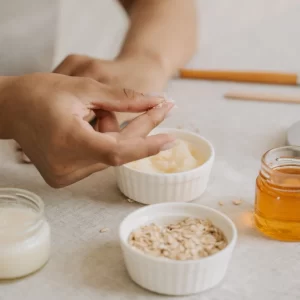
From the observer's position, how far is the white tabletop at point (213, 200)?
2.20ft

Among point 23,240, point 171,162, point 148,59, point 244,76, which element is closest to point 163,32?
point 148,59

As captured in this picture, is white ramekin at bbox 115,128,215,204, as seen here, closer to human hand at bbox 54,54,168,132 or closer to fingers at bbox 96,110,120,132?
fingers at bbox 96,110,120,132

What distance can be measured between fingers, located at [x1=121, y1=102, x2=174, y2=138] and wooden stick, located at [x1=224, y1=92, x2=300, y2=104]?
43 centimetres

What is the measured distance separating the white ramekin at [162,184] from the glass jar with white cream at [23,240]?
0.15 metres

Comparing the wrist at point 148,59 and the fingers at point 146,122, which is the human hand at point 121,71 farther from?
the fingers at point 146,122

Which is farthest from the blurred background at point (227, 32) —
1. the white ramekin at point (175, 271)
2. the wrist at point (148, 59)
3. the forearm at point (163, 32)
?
the white ramekin at point (175, 271)

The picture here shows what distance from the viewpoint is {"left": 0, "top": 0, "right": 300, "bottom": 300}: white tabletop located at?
670 millimetres

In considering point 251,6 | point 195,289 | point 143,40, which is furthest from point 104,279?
point 251,6

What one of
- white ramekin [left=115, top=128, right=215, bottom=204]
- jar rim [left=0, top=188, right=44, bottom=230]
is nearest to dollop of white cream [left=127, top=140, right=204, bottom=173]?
white ramekin [left=115, top=128, right=215, bottom=204]

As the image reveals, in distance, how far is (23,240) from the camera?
0.68 metres

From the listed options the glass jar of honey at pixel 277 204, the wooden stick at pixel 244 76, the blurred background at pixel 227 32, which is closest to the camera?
the glass jar of honey at pixel 277 204

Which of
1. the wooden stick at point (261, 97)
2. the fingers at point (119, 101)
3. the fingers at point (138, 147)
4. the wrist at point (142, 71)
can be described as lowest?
the wooden stick at point (261, 97)

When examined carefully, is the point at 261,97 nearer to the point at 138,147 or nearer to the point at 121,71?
the point at 121,71

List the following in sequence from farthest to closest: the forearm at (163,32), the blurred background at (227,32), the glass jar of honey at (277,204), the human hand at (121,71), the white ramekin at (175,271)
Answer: the blurred background at (227,32)
the forearm at (163,32)
the human hand at (121,71)
the glass jar of honey at (277,204)
the white ramekin at (175,271)
